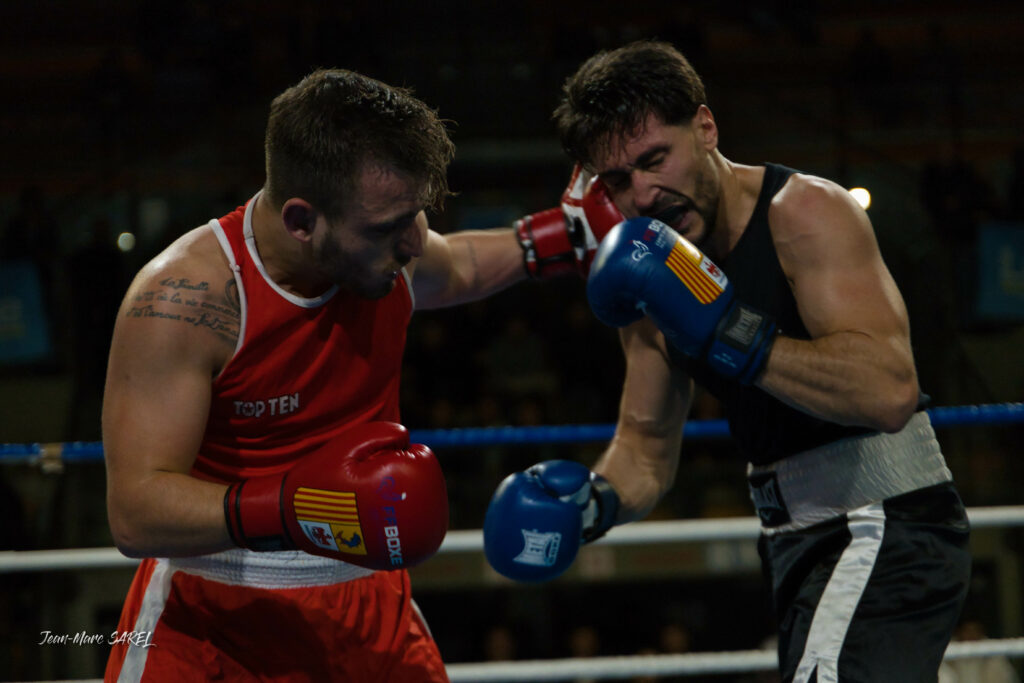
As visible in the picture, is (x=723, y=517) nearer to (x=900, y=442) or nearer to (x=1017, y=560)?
(x=1017, y=560)

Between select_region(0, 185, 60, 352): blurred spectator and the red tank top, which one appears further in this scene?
select_region(0, 185, 60, 352): blurred spectator

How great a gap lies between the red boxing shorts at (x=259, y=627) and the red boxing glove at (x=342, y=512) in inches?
7.9

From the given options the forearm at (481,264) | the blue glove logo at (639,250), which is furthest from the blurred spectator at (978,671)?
the blue glove logo at (639,250)

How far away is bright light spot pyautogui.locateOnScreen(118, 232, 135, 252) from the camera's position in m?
6.26

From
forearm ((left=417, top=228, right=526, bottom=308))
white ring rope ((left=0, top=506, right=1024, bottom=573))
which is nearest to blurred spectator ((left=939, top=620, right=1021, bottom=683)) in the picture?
white ring rope ((left=0, top=506, right=1024, bottom=573))

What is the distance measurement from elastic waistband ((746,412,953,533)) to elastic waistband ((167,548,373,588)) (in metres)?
0.88

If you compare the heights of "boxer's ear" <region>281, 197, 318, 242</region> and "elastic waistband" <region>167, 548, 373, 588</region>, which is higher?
"boxer's ear" <region>281, 197, 318, 242</region>

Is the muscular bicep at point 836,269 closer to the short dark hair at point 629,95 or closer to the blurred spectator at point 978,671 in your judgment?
the short dark hair at point 629,95

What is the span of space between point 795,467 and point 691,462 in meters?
3.97

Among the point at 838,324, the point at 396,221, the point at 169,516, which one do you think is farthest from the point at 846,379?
the point at 169,516

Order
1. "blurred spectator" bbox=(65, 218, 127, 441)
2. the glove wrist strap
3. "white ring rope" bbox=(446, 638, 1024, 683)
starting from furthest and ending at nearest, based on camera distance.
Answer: "blurred spectator" bbox=(65, 218, 127, 441), "white ring rope" bbox=(446, 638, 1024, 683), the glove wrist strap

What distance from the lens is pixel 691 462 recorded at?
583 centimetres

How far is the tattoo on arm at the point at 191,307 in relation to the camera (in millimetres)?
1681

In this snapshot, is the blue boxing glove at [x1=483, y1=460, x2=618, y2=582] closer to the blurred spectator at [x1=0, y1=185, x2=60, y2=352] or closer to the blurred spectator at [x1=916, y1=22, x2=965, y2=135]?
the blurred spectator at [x1=0, y1=185, x2=60, y2=352]
